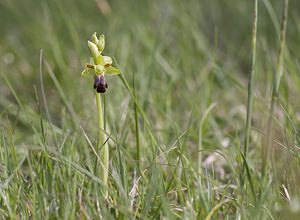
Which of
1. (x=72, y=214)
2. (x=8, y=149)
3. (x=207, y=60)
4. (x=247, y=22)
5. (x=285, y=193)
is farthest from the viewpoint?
(x=247, y=22)

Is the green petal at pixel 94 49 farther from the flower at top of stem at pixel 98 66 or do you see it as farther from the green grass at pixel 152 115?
the green grass at pixel 152 115

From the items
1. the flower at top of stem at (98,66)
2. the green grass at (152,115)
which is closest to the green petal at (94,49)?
the flower at top of stem at (98,66)

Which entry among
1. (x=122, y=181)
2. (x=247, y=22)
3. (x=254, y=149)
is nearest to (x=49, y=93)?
(x=247, y=22)

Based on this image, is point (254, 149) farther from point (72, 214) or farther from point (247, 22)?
point (247, 22)

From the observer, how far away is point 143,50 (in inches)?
141

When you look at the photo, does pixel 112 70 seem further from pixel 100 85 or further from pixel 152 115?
pixel 152 115

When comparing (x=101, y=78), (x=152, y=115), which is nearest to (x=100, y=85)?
(x=101, y=78)

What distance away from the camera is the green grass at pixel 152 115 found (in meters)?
1.82

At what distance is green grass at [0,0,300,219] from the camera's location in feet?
5.96

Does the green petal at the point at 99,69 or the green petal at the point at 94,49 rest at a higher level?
the green petal at the point at 94,49

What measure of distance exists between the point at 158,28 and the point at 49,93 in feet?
2.25

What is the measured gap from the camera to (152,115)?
286 centimetres

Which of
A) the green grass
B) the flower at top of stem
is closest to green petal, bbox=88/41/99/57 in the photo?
the flower at top of stem

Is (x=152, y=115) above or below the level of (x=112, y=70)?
below
